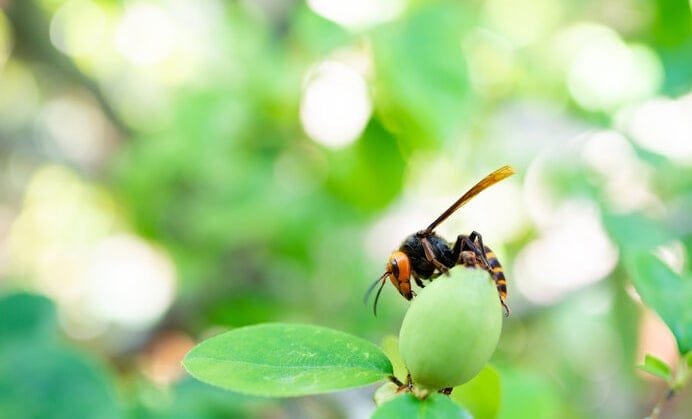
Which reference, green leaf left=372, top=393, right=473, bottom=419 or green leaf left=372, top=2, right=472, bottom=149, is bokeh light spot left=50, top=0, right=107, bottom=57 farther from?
green leaf left=372, top=393, right=473, bottom=419

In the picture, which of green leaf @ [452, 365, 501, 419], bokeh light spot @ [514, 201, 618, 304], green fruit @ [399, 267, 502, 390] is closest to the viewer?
green fruit @ [399, 267, 502, 390]

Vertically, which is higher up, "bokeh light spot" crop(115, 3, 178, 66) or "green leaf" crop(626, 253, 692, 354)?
"bokeh light spot" crop(115, 3, 178, 66)

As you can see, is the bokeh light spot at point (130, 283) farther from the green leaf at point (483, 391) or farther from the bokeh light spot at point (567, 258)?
the green leaf at point (483, 391)

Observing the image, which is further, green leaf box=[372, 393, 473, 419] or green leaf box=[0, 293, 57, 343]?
green leaf box=[0, 293, 57, 343]

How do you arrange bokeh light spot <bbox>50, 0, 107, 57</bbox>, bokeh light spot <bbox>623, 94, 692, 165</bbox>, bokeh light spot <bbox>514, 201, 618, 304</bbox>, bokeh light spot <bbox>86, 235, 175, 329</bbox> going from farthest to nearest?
bokeh light spot <bbox>50, 0, 107, 57</bbox> < bokeh light spot <bbox>86, 235, 175, 329</bbox> < bokeh light spot <bbox>514, 201, 618, 304</bbox> < bokeh light spot <bbox>623, 94, 692, 165</bbox>

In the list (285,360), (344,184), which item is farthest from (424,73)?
(285,360)

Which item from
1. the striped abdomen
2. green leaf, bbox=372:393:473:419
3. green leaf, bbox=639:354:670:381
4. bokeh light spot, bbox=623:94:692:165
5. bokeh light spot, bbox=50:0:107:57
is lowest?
green leaf, bbox=639:354:670:381

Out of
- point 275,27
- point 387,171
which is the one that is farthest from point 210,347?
point 275,27

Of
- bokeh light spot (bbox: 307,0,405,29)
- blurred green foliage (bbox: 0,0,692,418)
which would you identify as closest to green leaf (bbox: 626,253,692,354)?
blurred green foliage (bbox: 0,0,692,418)
